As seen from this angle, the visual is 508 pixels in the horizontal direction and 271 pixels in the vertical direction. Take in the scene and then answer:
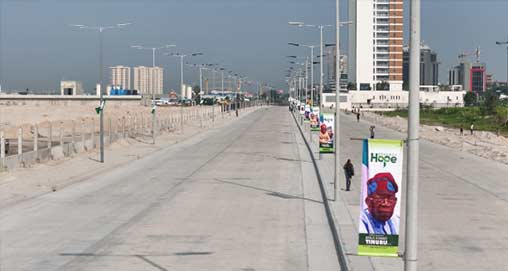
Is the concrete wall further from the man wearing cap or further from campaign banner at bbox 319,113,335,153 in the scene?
the man wearing cap

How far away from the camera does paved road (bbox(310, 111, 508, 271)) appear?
49.1 feet

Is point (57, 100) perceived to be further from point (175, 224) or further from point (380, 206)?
point (380, 206)

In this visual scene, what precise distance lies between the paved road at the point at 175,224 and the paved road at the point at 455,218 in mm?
973

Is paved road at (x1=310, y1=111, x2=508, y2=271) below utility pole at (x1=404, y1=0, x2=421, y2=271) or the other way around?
below

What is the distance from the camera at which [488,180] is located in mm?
32500

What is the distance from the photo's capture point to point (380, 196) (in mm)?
12250

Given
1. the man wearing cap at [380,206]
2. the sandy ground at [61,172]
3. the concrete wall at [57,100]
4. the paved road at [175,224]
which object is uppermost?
the concrete wall at [57,100]

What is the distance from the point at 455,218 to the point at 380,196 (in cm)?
943

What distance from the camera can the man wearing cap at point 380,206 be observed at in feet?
39.4

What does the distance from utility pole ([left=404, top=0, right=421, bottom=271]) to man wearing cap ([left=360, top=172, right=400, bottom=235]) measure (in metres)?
2.37

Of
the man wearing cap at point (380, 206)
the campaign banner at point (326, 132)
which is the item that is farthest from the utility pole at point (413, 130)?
the campaign banner at point (326, 132)

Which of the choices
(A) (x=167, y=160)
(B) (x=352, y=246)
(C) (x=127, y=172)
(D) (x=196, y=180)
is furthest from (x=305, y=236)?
(A) (x=167, y=160)

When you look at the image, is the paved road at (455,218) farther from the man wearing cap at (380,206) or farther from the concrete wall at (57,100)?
the concrete wall at (57,100)

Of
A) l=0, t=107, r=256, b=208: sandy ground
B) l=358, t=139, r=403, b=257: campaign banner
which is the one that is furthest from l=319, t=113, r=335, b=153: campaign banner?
l=358, t=139, r=403, b=257: campaign banner
